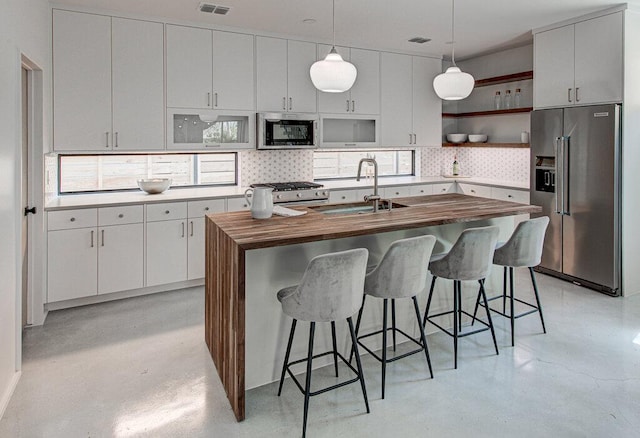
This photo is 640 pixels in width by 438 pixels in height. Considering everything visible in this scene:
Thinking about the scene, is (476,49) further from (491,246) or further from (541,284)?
(491,246)

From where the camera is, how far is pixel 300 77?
5.20m

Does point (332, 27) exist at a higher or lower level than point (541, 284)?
higher

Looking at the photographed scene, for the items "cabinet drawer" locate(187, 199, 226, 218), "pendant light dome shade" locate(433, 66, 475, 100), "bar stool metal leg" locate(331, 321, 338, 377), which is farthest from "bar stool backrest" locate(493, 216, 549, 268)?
"cabinet drawer" locate(187, 199, 226, 218)

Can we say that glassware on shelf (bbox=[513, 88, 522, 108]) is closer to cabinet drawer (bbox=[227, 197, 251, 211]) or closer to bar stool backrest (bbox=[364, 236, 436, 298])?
cabinet drawer (bbox=[227, 197, 251, 211])

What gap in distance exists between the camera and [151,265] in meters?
4.30

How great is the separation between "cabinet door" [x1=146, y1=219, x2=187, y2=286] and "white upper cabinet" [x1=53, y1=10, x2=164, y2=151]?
2.75 ft

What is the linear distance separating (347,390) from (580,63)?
3.94 meters

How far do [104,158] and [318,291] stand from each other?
343cm

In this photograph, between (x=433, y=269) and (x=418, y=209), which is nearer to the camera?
(x=433, y=269)

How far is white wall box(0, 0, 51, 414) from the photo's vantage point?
8.25ft

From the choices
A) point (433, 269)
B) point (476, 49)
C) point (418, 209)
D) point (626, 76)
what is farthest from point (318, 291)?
point (476, 49)

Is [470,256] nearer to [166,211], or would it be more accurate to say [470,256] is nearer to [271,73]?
[166,211]

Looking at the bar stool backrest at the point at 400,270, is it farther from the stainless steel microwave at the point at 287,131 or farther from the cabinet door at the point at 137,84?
the cabinet door at the point at 137,84

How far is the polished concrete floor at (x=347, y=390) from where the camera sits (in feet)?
7.68
